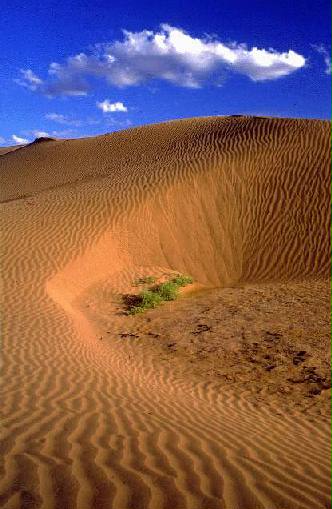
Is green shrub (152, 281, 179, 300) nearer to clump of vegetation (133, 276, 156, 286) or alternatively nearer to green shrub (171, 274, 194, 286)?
clump of vegetation (133, 276, 156, 286)

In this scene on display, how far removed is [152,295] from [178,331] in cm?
205

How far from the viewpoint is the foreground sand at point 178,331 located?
342cm

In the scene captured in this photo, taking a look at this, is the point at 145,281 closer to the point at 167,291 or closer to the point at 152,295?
the point at 167,291

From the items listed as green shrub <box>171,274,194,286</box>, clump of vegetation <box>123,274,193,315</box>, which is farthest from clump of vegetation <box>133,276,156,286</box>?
green shrub <box>171,274,194,286</box>

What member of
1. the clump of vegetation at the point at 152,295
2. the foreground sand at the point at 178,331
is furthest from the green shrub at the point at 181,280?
the foreground sand at the point at 178,331

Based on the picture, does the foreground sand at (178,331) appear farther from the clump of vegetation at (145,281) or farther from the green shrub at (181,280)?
the green shrub at (181,280)

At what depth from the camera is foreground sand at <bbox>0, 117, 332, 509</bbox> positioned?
3420 millimetres

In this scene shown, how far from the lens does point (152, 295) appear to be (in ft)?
37.9

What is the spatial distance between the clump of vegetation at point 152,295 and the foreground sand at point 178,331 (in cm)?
36

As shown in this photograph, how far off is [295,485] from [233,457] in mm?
616

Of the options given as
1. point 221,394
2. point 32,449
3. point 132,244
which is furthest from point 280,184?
point 32,449

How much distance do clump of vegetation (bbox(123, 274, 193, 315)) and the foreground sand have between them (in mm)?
357

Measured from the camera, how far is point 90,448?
149 inches

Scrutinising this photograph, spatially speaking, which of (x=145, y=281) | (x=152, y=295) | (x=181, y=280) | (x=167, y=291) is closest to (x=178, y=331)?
(x=152, y=295)
